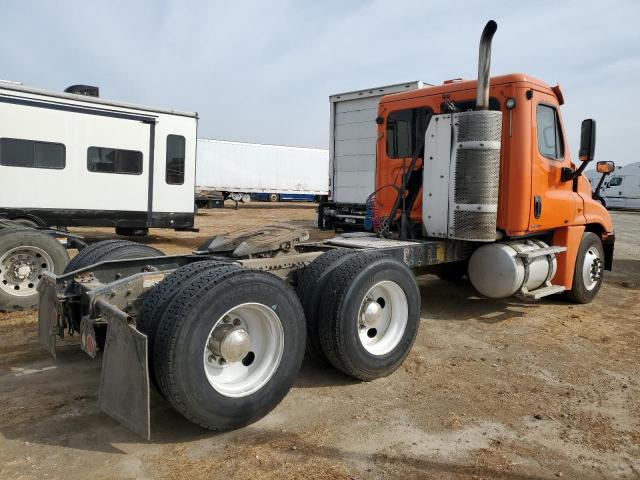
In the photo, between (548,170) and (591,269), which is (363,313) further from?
(591,269)

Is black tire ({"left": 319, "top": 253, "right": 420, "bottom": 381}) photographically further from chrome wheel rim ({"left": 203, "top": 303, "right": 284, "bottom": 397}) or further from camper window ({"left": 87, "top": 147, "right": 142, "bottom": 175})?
camper window ({"left": 87, "top": 147, "right": 142, "bottom": 175})

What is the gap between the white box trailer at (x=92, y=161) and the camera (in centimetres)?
933

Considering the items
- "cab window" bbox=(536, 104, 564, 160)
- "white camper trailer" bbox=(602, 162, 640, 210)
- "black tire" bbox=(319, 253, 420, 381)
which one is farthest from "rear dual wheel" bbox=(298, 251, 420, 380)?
"white camper trailer" bbox=(602, 162, 640, 210)

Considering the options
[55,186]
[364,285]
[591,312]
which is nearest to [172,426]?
[364,285]

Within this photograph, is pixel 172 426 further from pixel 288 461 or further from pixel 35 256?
pixel 35 256

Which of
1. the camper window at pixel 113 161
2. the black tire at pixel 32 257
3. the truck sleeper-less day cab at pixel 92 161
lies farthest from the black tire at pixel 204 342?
the camper window at pixel 113 161

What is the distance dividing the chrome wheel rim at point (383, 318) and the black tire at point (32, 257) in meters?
4.06

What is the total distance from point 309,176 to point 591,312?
27.5 m

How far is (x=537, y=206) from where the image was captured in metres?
5.88

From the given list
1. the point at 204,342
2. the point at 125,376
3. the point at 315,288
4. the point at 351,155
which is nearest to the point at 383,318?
the point at 315,288

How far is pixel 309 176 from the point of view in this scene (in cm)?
3353

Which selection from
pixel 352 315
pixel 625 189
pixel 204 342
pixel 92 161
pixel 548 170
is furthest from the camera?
pixel 625 189

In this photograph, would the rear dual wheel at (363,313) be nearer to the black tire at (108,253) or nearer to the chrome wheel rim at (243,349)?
the chrome wheel rim at (243,349)

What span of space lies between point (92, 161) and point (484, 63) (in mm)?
7663
